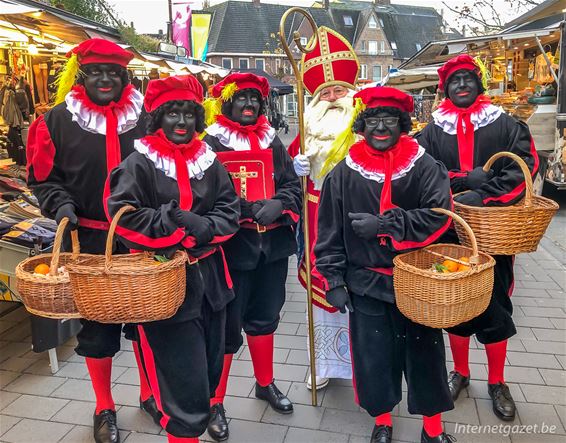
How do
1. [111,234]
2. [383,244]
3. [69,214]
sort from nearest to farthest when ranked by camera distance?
[111,234]
[383,244]
[69,214]

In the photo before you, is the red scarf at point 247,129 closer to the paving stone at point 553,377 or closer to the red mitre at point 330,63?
the red mitre at point 330,63

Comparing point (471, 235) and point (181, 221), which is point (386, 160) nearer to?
point (471, 235)

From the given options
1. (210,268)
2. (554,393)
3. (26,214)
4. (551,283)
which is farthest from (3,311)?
(551,283)

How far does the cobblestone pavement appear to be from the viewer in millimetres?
2895

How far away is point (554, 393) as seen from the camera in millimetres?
3197

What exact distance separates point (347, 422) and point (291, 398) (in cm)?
42

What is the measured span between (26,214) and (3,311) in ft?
3.29

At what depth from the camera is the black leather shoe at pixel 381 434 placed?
2746mm

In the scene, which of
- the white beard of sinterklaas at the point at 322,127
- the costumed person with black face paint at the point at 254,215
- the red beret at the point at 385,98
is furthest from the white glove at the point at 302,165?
the red beret at the point at 385,98

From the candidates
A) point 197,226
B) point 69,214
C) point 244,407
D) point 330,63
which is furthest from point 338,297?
point 330,63

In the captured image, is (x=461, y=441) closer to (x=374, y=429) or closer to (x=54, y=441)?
(x=374, y=429)

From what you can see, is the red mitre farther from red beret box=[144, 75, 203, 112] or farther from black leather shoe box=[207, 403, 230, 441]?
black leather shoe box=[207, 403, 230, 441]

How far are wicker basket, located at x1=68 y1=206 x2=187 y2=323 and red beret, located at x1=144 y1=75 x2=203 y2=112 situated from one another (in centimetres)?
53

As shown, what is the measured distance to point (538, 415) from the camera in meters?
2.98
